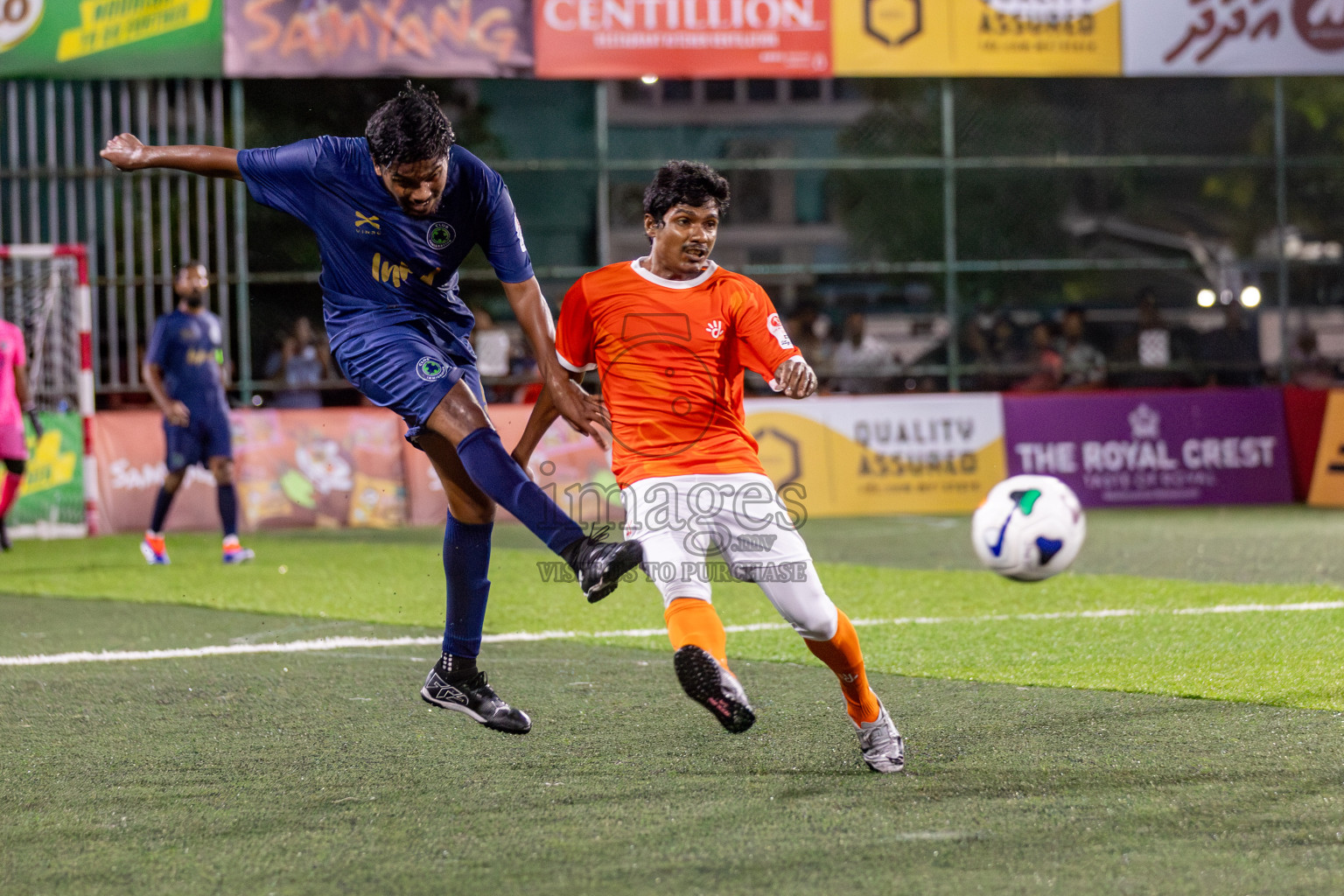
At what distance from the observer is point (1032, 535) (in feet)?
17.1

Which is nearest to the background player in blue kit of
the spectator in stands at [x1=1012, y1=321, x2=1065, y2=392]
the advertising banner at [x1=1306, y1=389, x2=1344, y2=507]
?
the spectator in stands at [x1=1012, y1=321, x2=1065, y2=392]

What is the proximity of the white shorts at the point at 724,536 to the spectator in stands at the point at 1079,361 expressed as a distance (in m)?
12.6

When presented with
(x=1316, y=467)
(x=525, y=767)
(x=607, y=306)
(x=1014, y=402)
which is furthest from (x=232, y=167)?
(x=1316, y=467)

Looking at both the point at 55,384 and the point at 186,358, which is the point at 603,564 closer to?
the point at 186,358

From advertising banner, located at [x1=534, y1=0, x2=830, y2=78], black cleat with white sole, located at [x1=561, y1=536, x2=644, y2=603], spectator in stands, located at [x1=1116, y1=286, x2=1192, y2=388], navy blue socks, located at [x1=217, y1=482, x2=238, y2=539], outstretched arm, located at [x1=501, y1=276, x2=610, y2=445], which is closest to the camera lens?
black cleat with white sole, located at [x1=561, y1=536, x2=644, y2=603]

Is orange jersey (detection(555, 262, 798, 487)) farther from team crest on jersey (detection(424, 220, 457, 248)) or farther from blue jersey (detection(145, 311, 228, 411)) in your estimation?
blue jersey (detection(145, 311, 228, 411))

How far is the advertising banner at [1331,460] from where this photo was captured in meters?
14.3

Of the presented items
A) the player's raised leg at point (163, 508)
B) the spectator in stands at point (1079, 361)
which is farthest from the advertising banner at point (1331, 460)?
the player's raised leg at point (163, 508)

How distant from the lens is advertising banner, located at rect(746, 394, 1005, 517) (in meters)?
14.4

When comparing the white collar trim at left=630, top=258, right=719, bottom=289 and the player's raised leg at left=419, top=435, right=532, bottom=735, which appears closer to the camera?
the white collar trim at left=630, top=258, right=719, bottom=289

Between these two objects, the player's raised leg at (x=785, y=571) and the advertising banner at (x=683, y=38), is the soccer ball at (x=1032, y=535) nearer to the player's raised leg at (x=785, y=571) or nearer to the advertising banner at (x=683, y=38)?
the player's raised leg at (x=785, y=571)

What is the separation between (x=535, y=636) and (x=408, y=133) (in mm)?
3416

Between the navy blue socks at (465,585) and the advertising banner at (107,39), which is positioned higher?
the advertising banner at (107,39)

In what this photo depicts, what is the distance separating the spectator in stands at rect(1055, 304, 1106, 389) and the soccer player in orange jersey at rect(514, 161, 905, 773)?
12.3m
